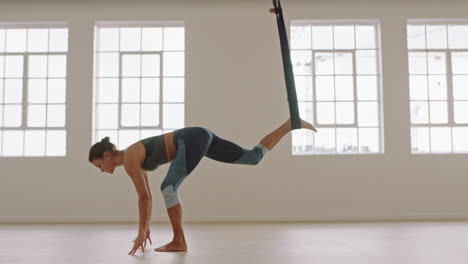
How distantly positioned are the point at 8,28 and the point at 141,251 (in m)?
4.79

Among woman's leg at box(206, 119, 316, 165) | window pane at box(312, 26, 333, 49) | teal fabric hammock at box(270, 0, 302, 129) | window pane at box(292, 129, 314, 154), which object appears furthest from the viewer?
window pane at box(312, 26, 333, 49)

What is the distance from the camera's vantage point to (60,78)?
6176 mm

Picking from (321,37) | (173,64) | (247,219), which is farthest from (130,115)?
(321,37)

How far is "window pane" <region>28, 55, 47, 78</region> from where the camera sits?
20.4ft

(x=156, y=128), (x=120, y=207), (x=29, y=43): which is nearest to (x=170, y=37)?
(x=156, y=128)

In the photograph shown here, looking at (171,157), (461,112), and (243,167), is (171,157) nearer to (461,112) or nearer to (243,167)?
(243,167)

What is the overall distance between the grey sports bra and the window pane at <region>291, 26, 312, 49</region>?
148 inches

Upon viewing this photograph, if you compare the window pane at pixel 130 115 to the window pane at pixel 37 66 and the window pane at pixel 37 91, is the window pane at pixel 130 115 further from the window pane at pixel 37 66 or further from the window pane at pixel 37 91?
the window pane at pixel 37 66

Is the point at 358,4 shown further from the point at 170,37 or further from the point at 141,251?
the point at 141,251

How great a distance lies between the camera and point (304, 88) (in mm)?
6262

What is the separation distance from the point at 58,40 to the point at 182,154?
13.6 ft

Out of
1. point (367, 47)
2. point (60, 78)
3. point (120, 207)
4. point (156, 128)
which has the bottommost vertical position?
point (120, 207)

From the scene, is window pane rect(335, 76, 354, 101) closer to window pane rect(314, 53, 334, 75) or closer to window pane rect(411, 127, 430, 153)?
window pane rect(314, 53, 334, 75)

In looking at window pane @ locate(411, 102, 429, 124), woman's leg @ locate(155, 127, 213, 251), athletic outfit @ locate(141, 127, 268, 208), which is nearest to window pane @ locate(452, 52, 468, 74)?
window pane @ locate(411, 102, 429, 124)
